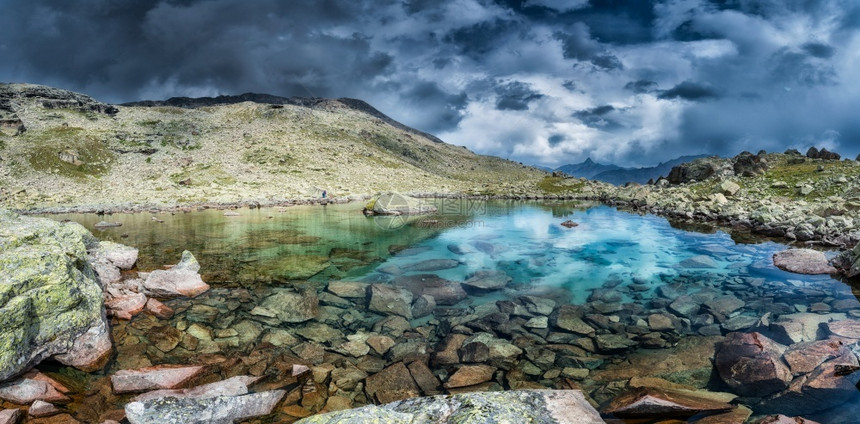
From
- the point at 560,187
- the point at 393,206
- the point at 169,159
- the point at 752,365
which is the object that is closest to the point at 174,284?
the point at 752,365

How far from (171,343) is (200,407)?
16.2 feet

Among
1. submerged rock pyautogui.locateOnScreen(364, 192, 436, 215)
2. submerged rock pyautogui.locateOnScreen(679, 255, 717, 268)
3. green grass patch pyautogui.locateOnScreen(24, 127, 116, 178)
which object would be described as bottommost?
submerged rock pyautogui.locateOnScreen(679, 255, 717, 268)

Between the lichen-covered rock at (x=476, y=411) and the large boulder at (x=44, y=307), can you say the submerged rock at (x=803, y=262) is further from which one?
the large boulder at (x=44, y=307)

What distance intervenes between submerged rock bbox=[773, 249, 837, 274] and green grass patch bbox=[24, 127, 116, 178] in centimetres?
10889

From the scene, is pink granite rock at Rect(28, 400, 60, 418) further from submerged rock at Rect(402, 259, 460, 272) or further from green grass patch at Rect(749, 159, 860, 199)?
green grass patch at Rect(749, 159, 860, 199)

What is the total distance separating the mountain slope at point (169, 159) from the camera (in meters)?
67.5

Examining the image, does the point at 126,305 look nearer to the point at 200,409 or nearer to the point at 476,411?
the point at 200,409

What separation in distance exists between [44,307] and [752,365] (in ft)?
52.5

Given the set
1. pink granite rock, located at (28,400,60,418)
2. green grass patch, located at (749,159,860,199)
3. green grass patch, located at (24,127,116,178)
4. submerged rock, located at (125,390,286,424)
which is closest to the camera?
submerged rock, located at (125,390,286,424)

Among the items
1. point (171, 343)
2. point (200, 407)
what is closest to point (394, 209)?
point (171, 343)

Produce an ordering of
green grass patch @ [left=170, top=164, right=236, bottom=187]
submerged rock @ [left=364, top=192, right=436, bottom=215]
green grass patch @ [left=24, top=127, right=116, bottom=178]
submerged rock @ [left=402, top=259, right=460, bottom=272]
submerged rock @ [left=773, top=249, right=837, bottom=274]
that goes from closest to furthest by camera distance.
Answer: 1. submerged rock @ [left=773, top=249, right=837, bottom=274]
2. submerged rock @ [left=402, top=259, right=460, bottom=272]
3. submerged rock @ [left=364, top=192, right=436, bottom=215]
4. green grass patch @ [left=170, top=164, right=236, bottom=187]
5. green grass patch @ [left=24, top=127, right=116, bottom=178]

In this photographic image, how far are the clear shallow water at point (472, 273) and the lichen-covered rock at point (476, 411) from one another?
2666 millimetres

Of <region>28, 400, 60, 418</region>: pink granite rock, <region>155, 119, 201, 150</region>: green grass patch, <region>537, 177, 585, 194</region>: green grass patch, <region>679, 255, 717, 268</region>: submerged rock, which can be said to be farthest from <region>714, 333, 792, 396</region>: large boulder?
<region>155, 119, 201, 150</region>: green grass patch

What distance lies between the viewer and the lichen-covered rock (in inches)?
198
